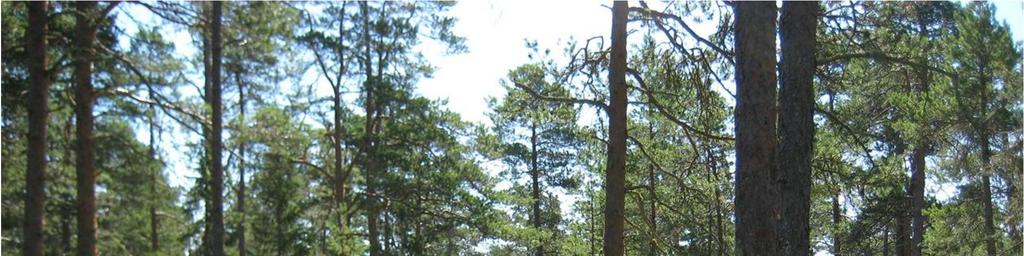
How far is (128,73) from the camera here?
441 inches

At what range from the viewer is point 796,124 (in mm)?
5730

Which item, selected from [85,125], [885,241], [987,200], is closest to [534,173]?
[885,241]

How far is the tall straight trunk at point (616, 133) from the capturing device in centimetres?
963

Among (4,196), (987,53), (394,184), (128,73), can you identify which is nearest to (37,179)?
(128,73)

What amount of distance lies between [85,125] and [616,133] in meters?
6.92

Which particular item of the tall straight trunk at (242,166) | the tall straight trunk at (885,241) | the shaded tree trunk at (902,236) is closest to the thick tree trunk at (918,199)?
the shaded tree trunk at (902,236)

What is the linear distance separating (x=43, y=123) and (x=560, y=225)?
19266 millimetres

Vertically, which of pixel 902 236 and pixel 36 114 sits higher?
pixel 36 114

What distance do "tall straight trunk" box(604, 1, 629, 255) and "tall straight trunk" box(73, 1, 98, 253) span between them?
238 inches

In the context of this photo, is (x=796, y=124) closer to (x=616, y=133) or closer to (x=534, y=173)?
(x=616, y=133)

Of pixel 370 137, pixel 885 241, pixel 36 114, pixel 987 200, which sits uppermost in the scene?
pixel 370 137

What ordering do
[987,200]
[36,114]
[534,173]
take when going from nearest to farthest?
[36,114] → [987,200] → [534,173]

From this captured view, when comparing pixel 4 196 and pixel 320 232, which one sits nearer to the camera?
pixel 4 196

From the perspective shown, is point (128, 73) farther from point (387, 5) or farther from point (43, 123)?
point (387, 5)
